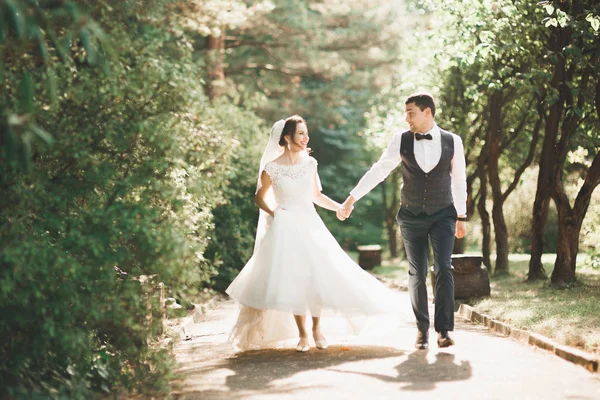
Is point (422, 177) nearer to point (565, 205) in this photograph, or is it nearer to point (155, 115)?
point (155, 115)

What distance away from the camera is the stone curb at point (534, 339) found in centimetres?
752

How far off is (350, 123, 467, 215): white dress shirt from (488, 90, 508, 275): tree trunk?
450 inches

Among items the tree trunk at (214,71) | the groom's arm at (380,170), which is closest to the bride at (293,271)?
the groom's arm at (380,170)

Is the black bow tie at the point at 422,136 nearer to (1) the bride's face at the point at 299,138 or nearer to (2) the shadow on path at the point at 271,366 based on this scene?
(1) the bride's face at the point at 299,138

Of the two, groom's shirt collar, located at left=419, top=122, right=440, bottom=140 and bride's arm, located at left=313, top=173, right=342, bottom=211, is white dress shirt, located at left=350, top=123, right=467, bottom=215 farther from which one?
bride's arm, located at left=313, top=173, right=342, bottom=211

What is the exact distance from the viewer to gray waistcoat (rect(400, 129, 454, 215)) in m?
8.58

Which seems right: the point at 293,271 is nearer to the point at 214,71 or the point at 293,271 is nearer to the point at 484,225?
the point at 484,225

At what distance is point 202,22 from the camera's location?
1647 centimetres

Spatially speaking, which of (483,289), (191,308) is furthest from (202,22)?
(483,289)

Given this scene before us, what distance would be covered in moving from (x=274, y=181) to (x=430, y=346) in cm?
245

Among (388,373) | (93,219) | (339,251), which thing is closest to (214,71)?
(339,251)

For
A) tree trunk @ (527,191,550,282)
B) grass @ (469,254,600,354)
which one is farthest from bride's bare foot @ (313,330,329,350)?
tree trunk @ (527,191,550,282)

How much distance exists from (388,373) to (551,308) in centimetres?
510

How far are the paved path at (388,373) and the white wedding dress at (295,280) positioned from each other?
31 centimetres
